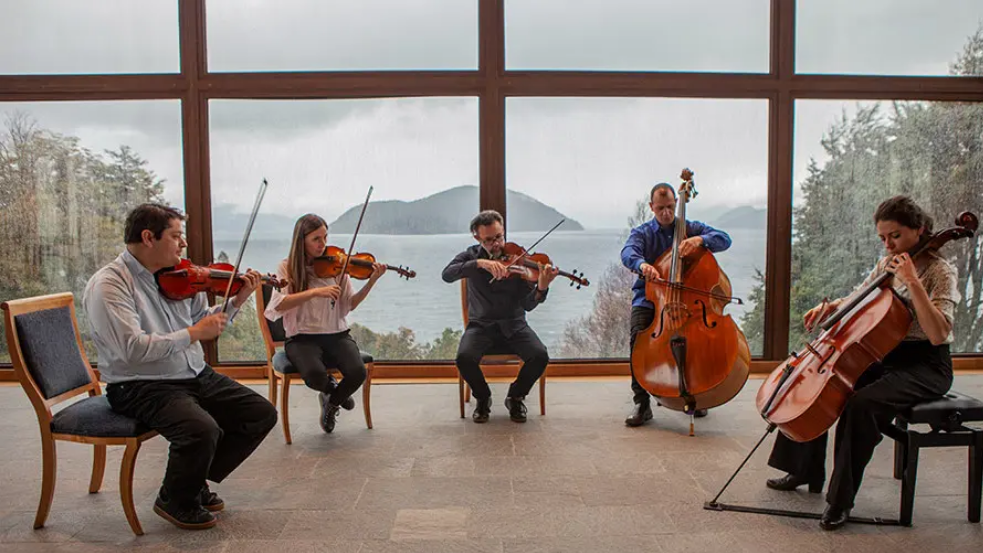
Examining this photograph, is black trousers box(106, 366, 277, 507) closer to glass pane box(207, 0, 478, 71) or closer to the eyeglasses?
the eyeglasses

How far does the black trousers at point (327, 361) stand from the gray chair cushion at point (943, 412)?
2207 millimetres

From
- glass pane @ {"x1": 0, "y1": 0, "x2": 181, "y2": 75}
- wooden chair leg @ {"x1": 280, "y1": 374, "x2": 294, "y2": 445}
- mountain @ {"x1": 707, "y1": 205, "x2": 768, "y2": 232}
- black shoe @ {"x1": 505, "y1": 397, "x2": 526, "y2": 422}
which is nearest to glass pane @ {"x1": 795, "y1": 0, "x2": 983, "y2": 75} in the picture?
mountain @ {"x1": 707, "y1": 205, "x2": 768, "y2": 232}

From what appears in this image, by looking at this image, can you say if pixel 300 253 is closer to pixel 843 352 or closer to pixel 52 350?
pixel 52 350

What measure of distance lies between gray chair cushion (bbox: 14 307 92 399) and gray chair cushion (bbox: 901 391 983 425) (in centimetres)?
282

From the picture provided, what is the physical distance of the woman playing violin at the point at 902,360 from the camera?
2.21 m

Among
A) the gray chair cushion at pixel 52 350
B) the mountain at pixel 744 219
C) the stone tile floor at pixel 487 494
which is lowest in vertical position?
the stone tile floor at pixel 487 494

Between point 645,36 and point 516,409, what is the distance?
2.50 metres

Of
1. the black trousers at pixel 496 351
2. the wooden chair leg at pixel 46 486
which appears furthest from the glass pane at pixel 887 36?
the wooden chair leg at pixel 46 486

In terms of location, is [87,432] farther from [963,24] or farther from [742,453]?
[963,24]

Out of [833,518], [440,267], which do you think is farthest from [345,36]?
[833,518]

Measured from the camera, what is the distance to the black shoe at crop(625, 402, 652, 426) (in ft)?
11.4

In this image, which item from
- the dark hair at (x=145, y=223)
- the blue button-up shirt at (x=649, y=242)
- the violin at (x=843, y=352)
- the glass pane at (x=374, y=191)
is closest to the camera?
the violin at (x=843, y=352)

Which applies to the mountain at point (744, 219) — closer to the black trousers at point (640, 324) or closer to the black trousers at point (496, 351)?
the black trousers at point (640, 324)

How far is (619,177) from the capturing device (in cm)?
458
